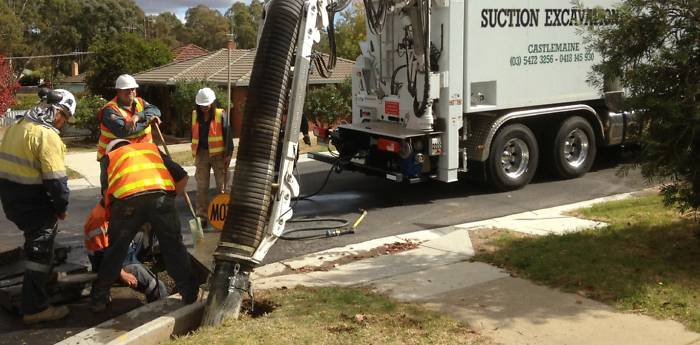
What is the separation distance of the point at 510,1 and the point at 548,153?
2.58 meters

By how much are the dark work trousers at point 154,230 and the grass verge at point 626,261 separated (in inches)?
118

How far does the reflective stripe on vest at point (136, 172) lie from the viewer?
5.37 metres

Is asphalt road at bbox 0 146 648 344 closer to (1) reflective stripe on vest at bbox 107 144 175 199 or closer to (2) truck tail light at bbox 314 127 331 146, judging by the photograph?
(2) truck tail light at bbox 314 127 331 146

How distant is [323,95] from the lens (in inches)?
746

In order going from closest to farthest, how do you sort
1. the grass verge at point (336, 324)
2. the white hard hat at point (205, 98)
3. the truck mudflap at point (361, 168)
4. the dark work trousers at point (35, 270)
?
the grass verge at point (336, 324) → the dark work trousers at point (35, 270) → the white hard hat at point (205, 98) → the truck mudflap at point (361, 168)

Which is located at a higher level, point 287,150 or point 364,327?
point 287,150

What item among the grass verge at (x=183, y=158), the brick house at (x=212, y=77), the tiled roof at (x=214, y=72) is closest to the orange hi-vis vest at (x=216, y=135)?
the grass verge at (x=183, y=158)

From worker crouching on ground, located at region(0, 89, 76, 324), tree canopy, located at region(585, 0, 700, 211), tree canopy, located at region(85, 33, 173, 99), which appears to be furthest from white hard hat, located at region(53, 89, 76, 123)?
tree canopy, located at region(85, 33, 173, 99)

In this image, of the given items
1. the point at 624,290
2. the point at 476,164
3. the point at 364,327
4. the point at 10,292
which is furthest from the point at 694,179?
the point at 10,292

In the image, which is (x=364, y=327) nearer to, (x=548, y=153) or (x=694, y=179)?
(x=694, y=179)

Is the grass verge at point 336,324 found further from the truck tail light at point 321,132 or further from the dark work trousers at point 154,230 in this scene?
the truck tail light at point 321,132

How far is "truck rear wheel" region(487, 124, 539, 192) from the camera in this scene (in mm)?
10258

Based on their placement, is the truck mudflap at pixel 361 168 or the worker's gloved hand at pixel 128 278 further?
the truck mudflap at pixel 361 168

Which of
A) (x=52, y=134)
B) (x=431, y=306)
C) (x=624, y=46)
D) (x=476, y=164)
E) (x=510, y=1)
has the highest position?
(x=510, y=1)
